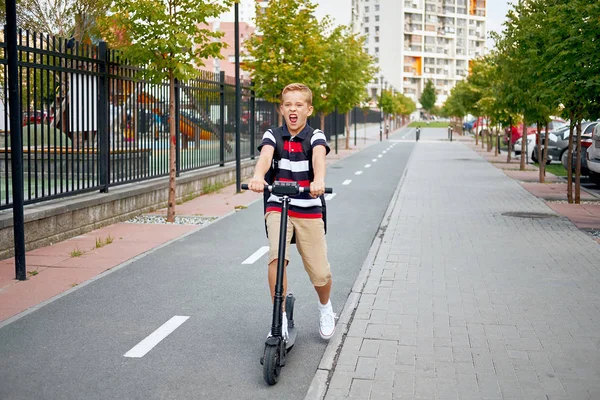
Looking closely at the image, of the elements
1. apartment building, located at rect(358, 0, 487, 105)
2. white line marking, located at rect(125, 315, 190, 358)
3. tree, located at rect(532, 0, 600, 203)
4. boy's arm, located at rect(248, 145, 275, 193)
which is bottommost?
white line marking, located at rect(125, 315, 190, 358)

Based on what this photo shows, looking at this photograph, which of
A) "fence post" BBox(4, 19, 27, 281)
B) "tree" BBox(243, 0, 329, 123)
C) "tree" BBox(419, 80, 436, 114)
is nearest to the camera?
"fence post" BBox(4, 19, 27, 281)

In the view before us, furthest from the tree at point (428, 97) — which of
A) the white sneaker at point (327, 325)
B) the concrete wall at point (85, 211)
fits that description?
the white sneaker at point (327, 325)

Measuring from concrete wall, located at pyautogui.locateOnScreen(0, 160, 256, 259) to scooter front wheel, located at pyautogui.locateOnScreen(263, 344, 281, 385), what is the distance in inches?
189

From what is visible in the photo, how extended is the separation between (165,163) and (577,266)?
26.4 feet

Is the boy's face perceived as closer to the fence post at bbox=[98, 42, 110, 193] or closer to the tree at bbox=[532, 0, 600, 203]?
the tree at bbox=[532, 0, 600, 203]

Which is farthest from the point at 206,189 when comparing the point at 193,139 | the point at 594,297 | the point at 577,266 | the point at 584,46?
the point at 594,297

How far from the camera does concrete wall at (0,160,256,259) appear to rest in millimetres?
9047

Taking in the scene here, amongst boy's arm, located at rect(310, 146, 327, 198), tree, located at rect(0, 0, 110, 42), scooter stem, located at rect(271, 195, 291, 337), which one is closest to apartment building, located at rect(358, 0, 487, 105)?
tree, located at rect(0, 0, 110, 42)

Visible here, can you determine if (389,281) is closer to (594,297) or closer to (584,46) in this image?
(594,297)

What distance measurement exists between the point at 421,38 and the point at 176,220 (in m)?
145

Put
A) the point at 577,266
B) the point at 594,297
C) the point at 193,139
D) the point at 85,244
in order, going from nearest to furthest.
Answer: the point at 594,297 → the point at 577,266 → the point at 85,244 → the point at 193,139

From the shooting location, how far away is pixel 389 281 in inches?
302

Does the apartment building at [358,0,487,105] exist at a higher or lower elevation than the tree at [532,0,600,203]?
higher

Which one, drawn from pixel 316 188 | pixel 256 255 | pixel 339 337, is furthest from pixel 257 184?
pixel 256 255
